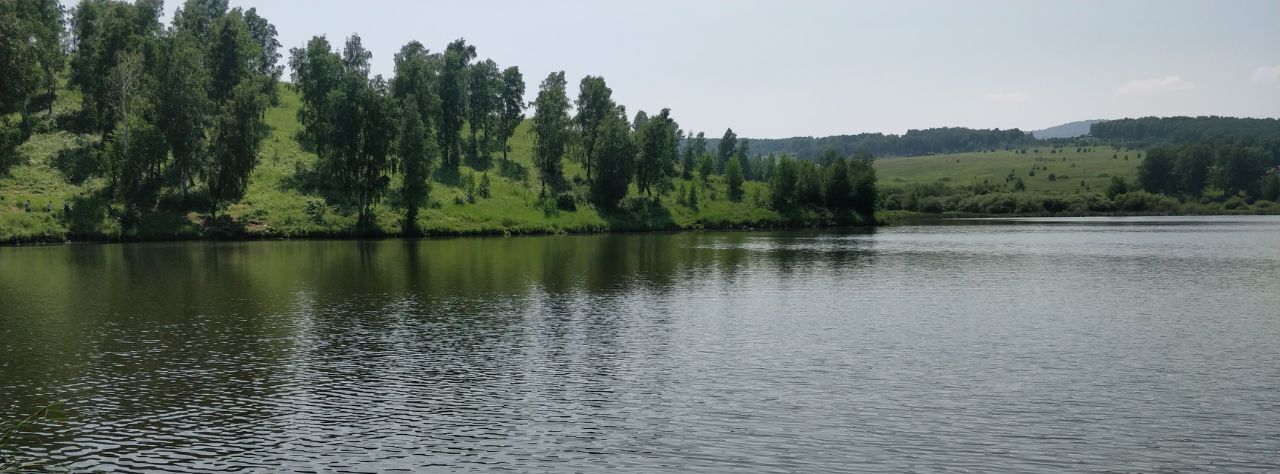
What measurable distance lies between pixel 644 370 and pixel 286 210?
101 meters

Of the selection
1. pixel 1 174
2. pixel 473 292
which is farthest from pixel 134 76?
pixel 473 292

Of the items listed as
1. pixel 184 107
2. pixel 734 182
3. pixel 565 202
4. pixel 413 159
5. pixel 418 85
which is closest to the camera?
pixel 184 107

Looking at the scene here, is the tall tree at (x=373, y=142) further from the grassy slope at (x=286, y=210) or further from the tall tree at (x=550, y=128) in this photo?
the tall tree at (x=550, y=128)

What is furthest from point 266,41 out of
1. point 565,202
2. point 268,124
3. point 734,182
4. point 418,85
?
point 734,182

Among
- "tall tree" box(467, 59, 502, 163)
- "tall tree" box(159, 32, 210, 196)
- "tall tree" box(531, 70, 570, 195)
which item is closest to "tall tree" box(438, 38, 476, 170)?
"tall tree" box(467, 59, 502, 163)

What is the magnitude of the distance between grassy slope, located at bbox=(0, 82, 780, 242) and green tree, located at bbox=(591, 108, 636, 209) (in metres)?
3.69

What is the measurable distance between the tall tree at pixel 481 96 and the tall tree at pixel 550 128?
9.17 meters

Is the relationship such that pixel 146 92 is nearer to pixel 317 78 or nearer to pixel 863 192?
pixel 317 78

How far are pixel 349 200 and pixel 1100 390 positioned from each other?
4576 inches

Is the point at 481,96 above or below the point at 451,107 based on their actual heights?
above

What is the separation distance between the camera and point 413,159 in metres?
125

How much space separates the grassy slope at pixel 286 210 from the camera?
349 ft

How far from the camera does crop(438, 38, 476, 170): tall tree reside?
151 m

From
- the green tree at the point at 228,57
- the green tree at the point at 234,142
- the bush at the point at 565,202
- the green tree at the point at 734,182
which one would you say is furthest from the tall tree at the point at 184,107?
the green tree at the point at 734,182
